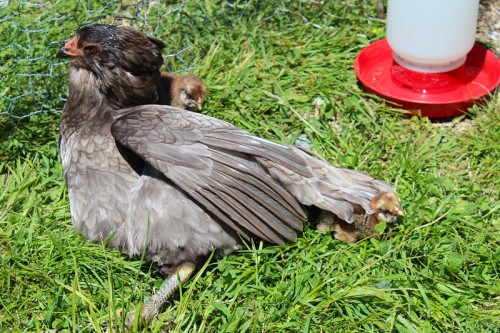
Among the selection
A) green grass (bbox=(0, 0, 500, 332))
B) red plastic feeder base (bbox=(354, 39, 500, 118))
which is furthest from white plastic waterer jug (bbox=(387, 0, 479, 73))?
green grass (bbox=(0, 0, 500, 332))

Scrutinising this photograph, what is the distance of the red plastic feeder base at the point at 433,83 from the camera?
15.1 feet

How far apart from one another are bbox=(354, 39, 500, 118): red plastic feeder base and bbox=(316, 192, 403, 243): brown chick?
1108mm

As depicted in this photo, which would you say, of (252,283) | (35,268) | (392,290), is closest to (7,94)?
(35,268)

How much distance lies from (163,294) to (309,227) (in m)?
0.85

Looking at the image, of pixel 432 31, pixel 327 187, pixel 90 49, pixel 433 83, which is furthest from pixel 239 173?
pixel 433 83

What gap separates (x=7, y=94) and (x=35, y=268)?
158 cm

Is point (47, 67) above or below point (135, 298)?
above

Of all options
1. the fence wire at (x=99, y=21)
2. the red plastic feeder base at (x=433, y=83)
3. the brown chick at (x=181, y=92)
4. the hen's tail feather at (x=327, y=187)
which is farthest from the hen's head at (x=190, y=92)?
the red plastic feeder base at (x=433, y=83)

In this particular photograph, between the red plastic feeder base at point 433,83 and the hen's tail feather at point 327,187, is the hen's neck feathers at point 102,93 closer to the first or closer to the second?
the hen's tail feather at point 327,187

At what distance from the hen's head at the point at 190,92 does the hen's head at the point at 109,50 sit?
0.44 metres

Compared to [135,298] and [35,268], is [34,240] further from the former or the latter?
[135,298]

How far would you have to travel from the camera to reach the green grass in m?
3.37

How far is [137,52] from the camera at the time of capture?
394 centimetres

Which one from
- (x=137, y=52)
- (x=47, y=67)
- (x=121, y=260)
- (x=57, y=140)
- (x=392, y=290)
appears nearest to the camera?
(x=392, y=290)
